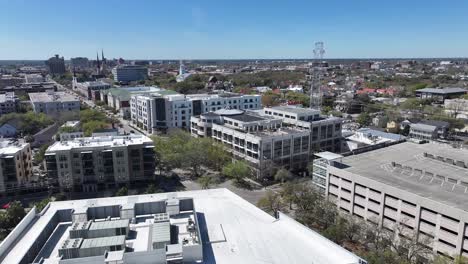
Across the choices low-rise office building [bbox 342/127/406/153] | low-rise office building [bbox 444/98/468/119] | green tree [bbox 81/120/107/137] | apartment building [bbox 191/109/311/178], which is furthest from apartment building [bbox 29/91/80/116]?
low-rise office building [bbox 444/98/468/119]

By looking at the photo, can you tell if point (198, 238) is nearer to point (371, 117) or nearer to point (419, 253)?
point (419, 253)

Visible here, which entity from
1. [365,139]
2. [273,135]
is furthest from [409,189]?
[365,139]

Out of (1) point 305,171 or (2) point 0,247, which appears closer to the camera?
(2) point 0,247

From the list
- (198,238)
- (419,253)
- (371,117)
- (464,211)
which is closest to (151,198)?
(198,238)

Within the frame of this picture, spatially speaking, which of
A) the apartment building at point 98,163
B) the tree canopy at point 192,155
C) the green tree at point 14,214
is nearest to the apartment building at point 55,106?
the tree canopy at point 192,155

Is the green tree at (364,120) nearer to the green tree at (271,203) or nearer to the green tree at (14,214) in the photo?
the green tree at (271,203)

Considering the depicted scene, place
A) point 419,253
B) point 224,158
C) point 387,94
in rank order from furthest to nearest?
1. point 387,94
2. point 224,158
3. point 419,253

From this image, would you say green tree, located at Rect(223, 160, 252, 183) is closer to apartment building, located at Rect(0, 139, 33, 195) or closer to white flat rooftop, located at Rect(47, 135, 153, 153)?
white flat rooftop, located at Rect(47, 135, 153, 153)
